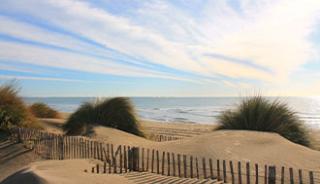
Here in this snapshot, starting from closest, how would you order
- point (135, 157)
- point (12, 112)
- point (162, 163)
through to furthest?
point (162, 163) → point (135, 157) → point (12, 112)

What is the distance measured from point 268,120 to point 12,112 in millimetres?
9186

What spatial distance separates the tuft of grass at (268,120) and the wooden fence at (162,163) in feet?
14.7

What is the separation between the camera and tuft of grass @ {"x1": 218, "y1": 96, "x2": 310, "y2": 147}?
562 inches

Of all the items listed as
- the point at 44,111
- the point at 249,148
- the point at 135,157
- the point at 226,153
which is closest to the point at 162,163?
the point at 135,157

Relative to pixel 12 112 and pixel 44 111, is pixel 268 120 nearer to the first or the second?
pixel 12 112

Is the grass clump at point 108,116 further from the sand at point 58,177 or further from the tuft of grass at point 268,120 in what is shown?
the sand at point 58,177

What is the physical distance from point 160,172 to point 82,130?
25.0 feet

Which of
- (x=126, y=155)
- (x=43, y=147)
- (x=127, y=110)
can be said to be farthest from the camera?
(x=127, y=110)

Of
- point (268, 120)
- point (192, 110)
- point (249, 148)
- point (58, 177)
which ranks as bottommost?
point (58, 177)

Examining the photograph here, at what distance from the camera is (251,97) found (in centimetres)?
1563

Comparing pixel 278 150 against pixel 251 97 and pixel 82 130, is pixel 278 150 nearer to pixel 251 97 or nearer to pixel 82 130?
pixel 251 97

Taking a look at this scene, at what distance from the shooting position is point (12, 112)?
1616 cm

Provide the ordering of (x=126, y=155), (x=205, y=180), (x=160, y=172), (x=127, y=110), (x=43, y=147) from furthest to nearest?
(x=127, y=110) < (x=43, y=147) < (x=126, y=155) < (x=160, y=172) < (x=205, y=180)

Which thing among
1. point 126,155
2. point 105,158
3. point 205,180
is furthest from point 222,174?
point 105,158
